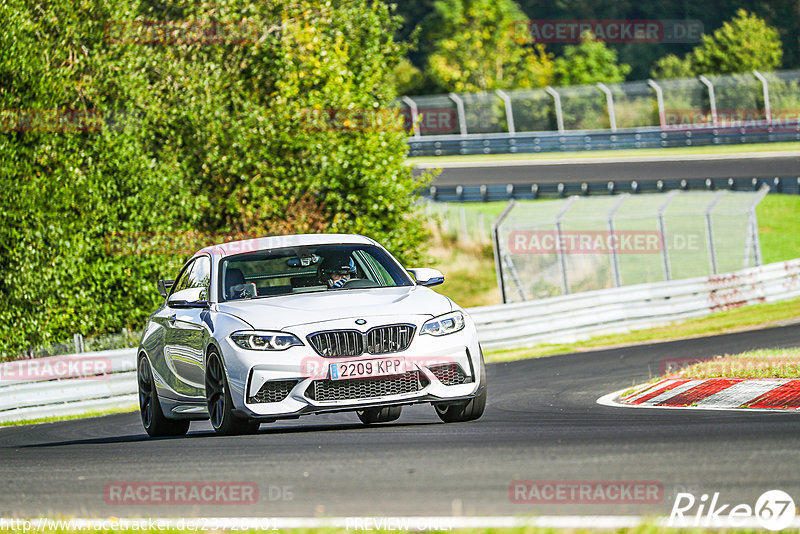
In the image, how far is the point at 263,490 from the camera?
21.2 feet

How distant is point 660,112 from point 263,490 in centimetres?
4408

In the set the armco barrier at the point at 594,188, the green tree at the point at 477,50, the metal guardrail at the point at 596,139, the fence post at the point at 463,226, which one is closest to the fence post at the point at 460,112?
the metal guardrail at the point at 596,139

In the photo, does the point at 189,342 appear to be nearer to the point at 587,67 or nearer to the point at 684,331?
the point at 684,331

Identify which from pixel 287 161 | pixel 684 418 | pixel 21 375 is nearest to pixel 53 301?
pixel 21 375

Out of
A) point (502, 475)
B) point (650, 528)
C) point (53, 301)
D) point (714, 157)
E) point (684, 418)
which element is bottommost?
point (714, 157)

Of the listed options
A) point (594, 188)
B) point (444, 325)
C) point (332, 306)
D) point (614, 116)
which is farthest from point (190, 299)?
point (614, 116)

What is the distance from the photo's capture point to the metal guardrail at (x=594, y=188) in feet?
129

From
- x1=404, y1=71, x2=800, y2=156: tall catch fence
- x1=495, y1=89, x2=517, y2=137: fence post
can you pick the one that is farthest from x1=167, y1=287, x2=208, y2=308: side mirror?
x1=495, y1=89, x2=517, y2=137: fence post

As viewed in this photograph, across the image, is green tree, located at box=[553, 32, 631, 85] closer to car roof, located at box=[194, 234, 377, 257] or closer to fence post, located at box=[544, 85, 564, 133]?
fence post, located at box=[544, 85, 564, 133]

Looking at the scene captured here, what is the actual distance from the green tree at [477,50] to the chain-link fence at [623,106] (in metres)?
13.4

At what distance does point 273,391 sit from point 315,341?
476mm

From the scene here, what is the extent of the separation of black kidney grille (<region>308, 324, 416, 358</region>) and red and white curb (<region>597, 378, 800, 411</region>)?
9.50 feet

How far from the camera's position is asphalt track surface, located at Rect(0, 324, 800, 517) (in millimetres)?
5848

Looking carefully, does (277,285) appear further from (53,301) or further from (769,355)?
(53,301)
